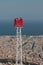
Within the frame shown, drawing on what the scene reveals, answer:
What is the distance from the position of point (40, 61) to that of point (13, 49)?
2.73m

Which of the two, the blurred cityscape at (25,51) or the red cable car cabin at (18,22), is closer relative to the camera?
the red cable car cabin at (18,22)

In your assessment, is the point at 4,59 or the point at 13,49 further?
the point at 13,49

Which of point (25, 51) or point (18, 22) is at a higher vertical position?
point (18, 22)

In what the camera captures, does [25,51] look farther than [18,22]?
Yes

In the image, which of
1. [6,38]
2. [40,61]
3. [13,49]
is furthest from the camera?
[6,38]

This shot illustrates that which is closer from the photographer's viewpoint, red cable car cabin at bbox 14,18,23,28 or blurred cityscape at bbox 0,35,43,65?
red cable car cabin at bbox 14,18,23,28

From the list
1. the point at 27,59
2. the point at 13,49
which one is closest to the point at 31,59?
the point at 27,59

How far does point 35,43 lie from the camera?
28.8 m

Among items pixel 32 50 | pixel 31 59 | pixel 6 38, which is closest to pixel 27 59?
pixel 31 59

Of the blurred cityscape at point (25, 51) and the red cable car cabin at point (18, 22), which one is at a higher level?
the red cable car cabin at point (18, 22)

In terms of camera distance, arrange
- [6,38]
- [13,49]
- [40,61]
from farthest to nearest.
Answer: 1. [6,38]
2. [13,49]
3. [40,61]

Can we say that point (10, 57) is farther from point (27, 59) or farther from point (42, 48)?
point (42, 48)

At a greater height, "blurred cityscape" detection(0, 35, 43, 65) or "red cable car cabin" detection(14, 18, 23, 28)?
"red cable car cabin" detection(14, 18, 23, 28)

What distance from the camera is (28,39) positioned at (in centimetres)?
2945
